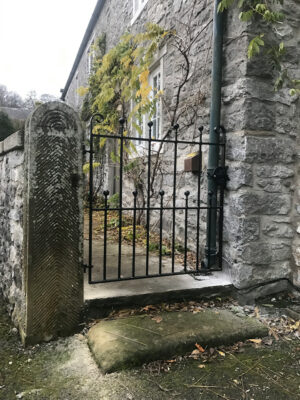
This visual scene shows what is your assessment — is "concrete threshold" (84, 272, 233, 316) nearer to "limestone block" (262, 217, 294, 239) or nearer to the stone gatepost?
the stone gatepost

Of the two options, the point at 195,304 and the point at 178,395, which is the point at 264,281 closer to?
the point at 195,304

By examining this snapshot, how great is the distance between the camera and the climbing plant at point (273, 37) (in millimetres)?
2467

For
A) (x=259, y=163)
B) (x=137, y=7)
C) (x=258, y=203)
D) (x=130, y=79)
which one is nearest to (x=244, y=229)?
(x=258, y=203)

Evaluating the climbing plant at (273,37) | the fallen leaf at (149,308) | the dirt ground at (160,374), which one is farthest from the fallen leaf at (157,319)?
the climbing plant at (273,37)

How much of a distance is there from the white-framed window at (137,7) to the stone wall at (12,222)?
4.24 m

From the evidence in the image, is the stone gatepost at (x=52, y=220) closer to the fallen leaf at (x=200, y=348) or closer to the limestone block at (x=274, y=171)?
the fallen leaf at (x=200, y=348)

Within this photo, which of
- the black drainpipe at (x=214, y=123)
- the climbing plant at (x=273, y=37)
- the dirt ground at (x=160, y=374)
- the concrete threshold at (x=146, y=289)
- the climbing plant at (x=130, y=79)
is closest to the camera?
the dirt ground at (x=160, y=374)

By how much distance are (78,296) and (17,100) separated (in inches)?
1633

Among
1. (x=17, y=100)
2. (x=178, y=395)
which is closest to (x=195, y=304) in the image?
(x=178, y=395)

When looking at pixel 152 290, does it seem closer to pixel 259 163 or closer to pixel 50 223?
pixel 50 223

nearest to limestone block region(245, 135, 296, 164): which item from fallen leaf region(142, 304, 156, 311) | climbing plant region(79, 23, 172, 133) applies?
fallen leaf region(142, 304, 156, 311)

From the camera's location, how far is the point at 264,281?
9.07 ft

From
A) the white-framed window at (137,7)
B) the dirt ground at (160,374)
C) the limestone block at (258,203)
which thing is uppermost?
the white-framed window at (137,7)

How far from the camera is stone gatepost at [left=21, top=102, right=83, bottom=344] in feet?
6.52
